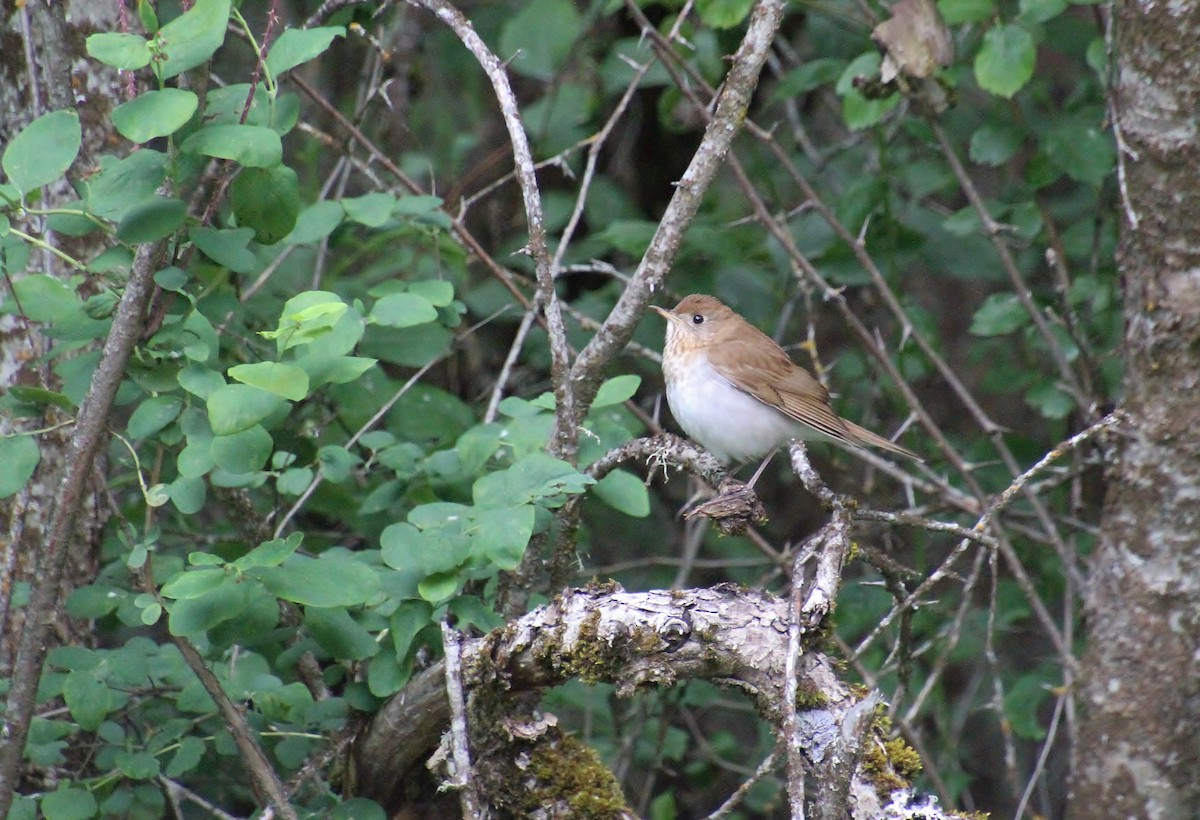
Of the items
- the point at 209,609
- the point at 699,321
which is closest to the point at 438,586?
the point at 209,609

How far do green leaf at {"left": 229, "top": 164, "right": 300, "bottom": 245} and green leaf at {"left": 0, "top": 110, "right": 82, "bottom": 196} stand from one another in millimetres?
337

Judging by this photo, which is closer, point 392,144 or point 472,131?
point 392,144

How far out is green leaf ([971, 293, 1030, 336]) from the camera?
14.0 feet

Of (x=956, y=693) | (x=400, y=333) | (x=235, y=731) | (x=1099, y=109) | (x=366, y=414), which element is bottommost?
(x=956, y=693)

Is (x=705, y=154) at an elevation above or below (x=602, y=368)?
above

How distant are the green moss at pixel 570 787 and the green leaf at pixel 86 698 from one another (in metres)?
0.94

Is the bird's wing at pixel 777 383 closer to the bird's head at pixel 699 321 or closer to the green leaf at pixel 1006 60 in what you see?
the bird's head at pixel 699 321

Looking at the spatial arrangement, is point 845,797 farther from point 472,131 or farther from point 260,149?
point 472,131

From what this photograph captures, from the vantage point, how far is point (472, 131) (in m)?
6.61

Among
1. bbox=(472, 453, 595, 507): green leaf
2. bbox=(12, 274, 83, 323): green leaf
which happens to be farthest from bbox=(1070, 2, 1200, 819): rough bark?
bbox=(12, 274, 83, 323): green leaf

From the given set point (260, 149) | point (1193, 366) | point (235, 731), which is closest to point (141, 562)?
point (235, 731)

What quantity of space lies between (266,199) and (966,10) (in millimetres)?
2359

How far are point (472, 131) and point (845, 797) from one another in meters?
5.20

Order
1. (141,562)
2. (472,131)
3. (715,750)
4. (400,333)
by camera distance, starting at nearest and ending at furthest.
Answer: (141,562)
(400,333)
(715,750)
(472,131)
